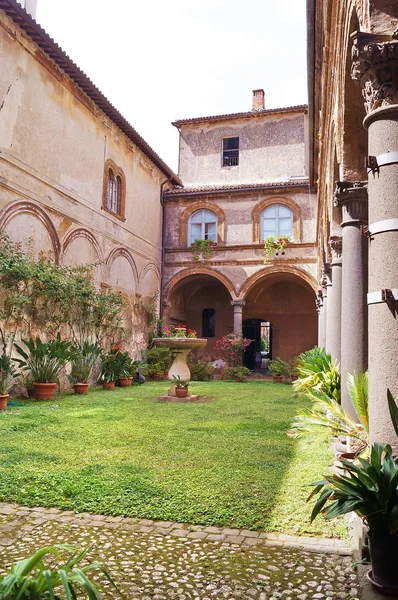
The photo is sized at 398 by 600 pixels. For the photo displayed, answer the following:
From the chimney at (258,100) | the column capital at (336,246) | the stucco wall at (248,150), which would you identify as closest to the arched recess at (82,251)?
the column capital at (336,246)

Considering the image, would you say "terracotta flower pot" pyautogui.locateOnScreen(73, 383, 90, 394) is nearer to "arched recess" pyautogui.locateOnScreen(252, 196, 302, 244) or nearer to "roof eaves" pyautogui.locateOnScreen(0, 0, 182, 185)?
"roof eaves" pyautogui.locateOnScreen(0, 0, 182, 185)

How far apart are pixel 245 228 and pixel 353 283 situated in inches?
592

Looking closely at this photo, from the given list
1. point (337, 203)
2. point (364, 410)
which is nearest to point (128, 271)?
point (337, 203)

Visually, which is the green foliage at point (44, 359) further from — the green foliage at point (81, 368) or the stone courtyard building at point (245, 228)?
the stone courtyard building at point (245, 228)

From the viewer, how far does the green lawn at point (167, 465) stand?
3676 mm

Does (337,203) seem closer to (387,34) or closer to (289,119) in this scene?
(387,34)

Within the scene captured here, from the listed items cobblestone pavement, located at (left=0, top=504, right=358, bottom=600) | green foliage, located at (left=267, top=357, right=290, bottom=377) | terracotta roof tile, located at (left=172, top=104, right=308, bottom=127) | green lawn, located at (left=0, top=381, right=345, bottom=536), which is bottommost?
cobblestone pavement, located at (left=0, top=504, right=358, bottom=600)

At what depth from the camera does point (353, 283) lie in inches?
201

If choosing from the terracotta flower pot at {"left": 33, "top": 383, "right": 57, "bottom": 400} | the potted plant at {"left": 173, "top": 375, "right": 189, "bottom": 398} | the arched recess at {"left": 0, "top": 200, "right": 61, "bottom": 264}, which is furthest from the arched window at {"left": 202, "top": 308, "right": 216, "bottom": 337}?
the terracotta flower pot at {"left": 33, "top": 383, "right": 57, "bottom": 400}

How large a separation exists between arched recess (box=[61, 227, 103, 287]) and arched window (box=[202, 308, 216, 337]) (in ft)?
30.7

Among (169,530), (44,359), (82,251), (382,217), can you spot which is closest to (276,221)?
(82,251)

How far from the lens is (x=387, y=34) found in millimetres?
3197

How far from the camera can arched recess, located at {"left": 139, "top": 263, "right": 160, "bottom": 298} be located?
18.4 metres

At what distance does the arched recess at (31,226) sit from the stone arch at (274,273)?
8.70 m
